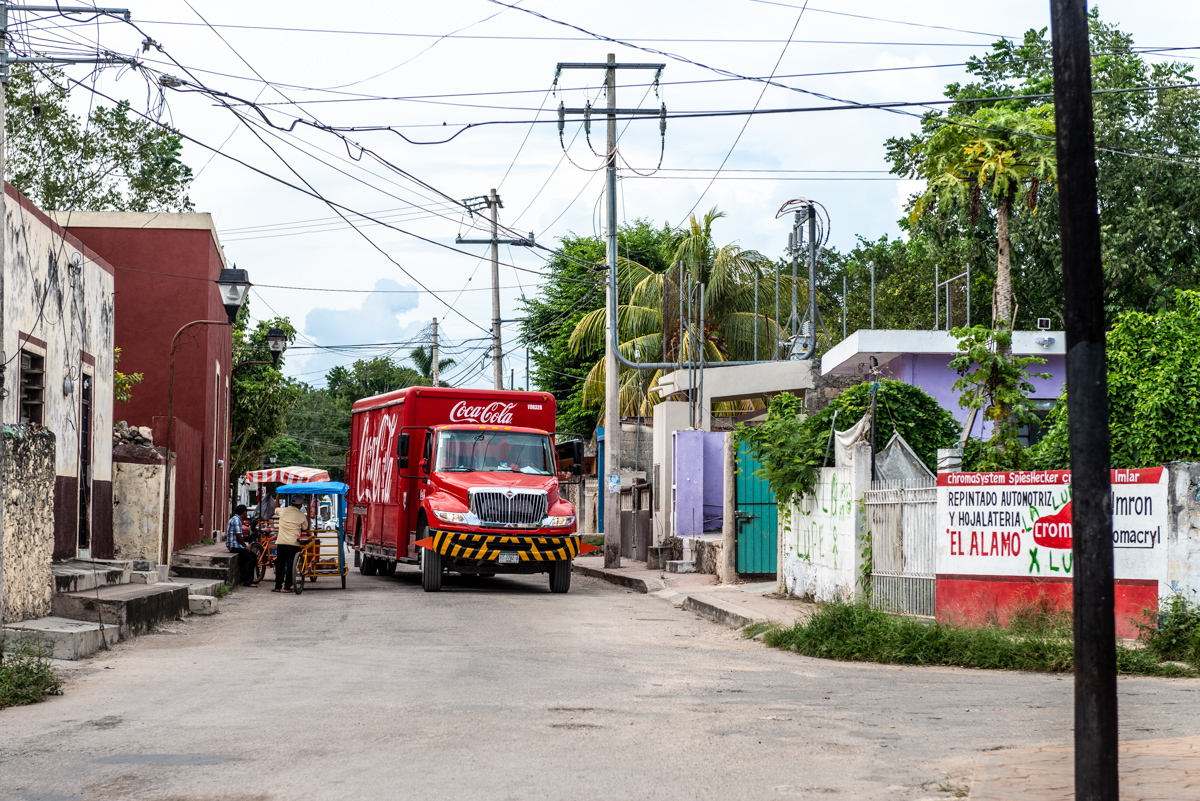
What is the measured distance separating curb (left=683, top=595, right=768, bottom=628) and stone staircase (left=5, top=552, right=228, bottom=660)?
6.88 m

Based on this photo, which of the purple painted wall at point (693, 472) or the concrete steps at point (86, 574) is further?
the purple painted wall at point (693, 472)

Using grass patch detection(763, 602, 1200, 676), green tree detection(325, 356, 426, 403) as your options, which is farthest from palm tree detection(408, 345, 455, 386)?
grass patch detection(763, 602, 1200, 676)

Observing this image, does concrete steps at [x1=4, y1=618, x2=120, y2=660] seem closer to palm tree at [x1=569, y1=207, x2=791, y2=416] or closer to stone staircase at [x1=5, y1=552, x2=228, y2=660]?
stone staircase at [x1=5, y1=552, x2=228, y2=660]

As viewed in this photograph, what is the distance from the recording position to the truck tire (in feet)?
69.3

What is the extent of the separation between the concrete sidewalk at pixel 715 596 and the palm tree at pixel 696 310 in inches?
432

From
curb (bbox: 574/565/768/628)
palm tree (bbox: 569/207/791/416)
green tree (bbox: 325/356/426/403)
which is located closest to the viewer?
curb (bbox: 574/565/768/628)

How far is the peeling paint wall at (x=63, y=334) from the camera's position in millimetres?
15305

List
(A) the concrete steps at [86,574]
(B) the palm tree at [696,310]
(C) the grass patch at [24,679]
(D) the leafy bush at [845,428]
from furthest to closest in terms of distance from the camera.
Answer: (B) the palm tree at [696,310] < (D) the leafy bush at [845,428] < (A) the concrete steps at [86,574] < (C) the grass patch at [24,679]

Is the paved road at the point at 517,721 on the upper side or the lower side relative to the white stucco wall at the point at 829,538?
lower

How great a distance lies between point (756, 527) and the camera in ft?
70.7

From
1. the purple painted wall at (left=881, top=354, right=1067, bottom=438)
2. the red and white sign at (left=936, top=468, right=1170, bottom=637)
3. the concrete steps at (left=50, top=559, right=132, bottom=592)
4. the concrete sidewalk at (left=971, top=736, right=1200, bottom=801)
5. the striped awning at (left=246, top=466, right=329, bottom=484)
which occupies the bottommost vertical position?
the concrete sidewalk at (left=971, top=736, right=1200, bottom=801)

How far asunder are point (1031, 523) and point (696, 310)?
925 inches

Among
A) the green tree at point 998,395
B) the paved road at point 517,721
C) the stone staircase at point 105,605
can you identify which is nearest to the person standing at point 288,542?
the stone staircase at point 105,605

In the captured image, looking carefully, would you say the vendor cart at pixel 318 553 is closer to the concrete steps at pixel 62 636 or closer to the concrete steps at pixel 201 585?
the concrete steps at pixel 201 585
